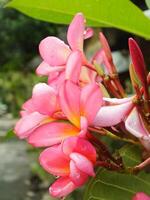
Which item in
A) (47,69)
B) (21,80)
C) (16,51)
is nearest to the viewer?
(47,69)

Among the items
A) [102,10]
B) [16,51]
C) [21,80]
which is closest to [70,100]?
[102,10]

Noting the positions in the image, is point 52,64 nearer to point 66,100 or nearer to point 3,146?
point 66,100

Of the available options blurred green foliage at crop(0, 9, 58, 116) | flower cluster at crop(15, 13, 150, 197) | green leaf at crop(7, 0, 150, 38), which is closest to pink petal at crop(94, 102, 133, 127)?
flower cluster at crop(15, 13, 150, 197)

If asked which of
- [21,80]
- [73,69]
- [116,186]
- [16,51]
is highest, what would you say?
[73,69]

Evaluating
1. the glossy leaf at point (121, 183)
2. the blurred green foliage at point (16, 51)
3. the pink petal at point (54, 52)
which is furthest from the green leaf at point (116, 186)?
the blurred green foliage at point (16, 51)

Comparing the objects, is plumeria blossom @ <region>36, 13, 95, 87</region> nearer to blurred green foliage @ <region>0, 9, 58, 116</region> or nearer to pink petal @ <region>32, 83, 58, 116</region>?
pink petal @ <region>32, 83, 58, 116</region>

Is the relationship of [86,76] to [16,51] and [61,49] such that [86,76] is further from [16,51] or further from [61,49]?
[16,51]
